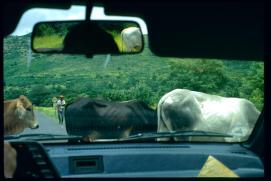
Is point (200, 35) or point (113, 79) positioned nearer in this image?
point (113, 79)

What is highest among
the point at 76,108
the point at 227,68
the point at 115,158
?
the point at 227,68

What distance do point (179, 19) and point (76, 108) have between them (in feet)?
2.75

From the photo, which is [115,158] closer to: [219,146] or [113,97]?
[113,97]

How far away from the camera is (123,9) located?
3.97 metres

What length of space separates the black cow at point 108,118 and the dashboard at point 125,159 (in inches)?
4.5

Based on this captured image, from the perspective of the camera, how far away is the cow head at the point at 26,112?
3.87 meters

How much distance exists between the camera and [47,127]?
3963 mm

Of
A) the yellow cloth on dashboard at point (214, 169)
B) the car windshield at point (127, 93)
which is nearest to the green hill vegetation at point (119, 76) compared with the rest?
the car windshield at point (127, 93)

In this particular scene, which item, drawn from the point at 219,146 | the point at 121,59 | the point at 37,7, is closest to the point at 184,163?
the point at 219,146

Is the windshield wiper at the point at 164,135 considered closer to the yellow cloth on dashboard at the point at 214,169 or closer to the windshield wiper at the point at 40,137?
the yellow cloth on dashboard at the point at 214,169

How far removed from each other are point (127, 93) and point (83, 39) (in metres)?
0.41

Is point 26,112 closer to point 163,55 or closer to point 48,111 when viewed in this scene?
point 48,111

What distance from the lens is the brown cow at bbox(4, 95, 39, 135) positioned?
3855 millimetres

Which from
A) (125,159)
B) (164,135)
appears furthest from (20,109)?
(164,135)
